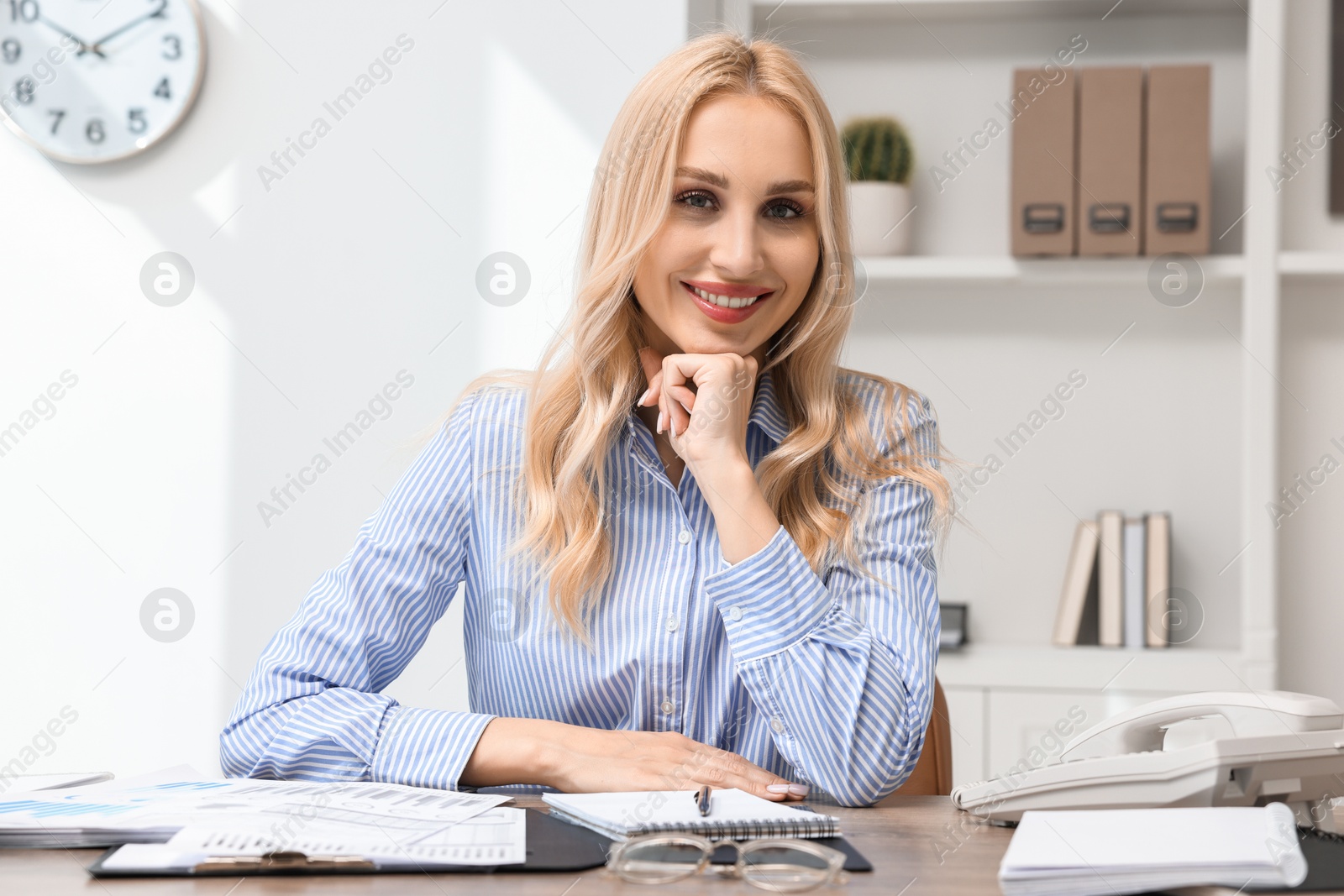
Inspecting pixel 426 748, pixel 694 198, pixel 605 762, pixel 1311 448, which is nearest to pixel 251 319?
pixel 694 198

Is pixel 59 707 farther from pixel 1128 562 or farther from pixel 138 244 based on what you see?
pixel 1128 562


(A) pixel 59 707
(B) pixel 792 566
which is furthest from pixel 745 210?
(A) pixel 59 707

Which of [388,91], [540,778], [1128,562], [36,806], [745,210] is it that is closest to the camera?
[36,806]

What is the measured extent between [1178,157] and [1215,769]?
1.92 meters

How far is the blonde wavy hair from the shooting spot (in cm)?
134

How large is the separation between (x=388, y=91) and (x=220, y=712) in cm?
131

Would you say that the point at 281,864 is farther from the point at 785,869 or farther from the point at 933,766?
the point at 933,766

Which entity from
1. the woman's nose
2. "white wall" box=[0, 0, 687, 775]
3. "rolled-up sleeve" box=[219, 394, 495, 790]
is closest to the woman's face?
the woman's nose

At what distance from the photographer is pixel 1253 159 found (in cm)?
245

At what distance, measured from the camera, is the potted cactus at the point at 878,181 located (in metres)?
2.64

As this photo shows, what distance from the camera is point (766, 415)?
146 cm

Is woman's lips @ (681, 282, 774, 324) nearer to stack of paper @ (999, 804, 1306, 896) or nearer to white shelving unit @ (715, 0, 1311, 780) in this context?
stack of paper @ (999, 804, 1306, 896)

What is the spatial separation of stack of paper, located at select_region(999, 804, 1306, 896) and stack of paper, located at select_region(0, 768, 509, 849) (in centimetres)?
41

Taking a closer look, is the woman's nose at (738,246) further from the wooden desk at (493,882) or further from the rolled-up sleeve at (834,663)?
the wooden desk at (493,882)
